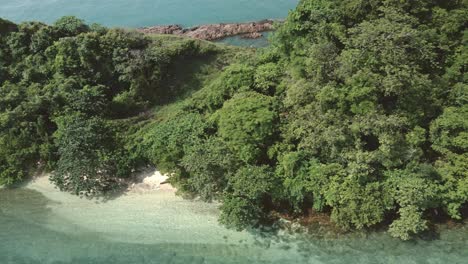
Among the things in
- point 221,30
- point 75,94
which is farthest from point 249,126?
point 221,30

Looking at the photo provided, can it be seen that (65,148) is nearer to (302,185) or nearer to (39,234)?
(39,234)

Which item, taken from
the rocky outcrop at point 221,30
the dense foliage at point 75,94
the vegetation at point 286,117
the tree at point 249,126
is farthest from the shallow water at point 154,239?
the rocky outcrop at point 221,30

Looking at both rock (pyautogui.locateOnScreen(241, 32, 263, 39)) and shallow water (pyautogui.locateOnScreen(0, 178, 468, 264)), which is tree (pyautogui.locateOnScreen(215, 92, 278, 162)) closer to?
shallow water (pyautogui.locateOnScreen(0, 178, 468, 264))

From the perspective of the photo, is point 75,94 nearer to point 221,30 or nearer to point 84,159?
point 84,159

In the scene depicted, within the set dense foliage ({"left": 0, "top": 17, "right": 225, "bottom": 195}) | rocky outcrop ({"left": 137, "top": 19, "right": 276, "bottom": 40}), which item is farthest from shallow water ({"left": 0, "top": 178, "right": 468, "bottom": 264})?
rocky outcrop ({"left": 137, "top": 19, "right": 276, "bottom": 40})

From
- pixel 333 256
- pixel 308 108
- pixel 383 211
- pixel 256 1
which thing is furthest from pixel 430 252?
pixel 256 1
